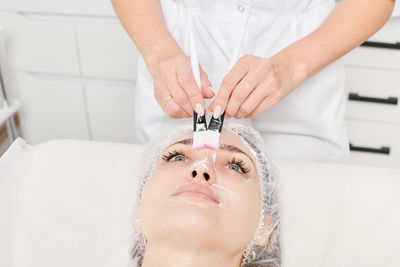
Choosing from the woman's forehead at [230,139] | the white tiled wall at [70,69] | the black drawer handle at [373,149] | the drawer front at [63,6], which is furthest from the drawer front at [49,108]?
the black drawer handle at [373,149]

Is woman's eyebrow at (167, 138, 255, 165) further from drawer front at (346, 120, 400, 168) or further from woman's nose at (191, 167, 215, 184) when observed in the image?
drawer front at (346, 120, 400, 168)

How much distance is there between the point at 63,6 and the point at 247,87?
3.85 feet

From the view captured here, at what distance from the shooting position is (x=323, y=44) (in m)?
1.22

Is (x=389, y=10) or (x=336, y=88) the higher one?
(x=389, y=10)

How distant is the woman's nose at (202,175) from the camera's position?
104cm

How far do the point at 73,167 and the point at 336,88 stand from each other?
2.76ft

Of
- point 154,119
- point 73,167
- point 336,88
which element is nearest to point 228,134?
point 154,119

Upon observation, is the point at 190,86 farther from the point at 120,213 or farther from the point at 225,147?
the point at 120,213

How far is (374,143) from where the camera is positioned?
216cm

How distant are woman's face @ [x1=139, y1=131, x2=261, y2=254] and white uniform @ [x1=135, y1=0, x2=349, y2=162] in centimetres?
26

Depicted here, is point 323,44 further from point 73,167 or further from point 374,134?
point 374,134

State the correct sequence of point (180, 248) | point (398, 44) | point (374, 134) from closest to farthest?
1. point (180, 248)
2. point (398, 44)
3. point (374, 134)

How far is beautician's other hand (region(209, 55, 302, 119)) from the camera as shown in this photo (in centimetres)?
104

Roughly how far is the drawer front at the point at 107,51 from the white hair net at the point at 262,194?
82 cm
